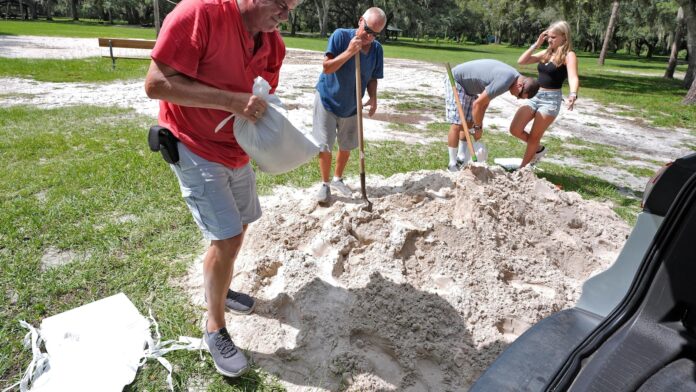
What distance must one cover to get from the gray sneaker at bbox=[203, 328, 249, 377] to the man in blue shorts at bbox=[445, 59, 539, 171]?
4.18m

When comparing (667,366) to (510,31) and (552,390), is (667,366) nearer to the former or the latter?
(552,390)

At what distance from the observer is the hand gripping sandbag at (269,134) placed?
6.86ft

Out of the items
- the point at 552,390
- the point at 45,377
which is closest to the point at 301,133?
the point at 552,390

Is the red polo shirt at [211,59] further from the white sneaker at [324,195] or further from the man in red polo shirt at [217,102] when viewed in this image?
the white sneaker at [324,195]

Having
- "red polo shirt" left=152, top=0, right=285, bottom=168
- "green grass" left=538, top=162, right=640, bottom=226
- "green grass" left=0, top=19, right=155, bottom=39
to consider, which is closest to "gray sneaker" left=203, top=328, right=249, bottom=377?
"red polo shirt" left=152, top=0, right=285, bottom=168

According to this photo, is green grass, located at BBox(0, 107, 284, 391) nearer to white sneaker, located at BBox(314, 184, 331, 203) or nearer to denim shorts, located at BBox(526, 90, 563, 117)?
white sneaker, located at BBox(314, 184, 331, 203)

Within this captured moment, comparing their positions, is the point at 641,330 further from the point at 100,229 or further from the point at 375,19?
the point at 100,229

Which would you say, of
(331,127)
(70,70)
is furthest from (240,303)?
(70,70)

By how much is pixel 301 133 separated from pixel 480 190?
2.28 m

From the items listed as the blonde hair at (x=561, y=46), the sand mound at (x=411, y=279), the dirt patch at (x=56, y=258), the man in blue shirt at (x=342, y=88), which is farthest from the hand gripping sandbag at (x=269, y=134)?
the blonde hair at (x=561, y=46)

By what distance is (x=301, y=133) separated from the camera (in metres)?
2.23

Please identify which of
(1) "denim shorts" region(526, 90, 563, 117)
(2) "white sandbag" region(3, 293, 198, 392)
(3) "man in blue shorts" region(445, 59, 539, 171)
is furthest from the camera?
(1) "denim shorts" region(526, 90, 563, 117)

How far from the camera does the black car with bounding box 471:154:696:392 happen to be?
1396 millimetres

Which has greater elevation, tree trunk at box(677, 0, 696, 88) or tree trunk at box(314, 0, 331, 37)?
tree trunk at box(314, 0, 331, 37)
